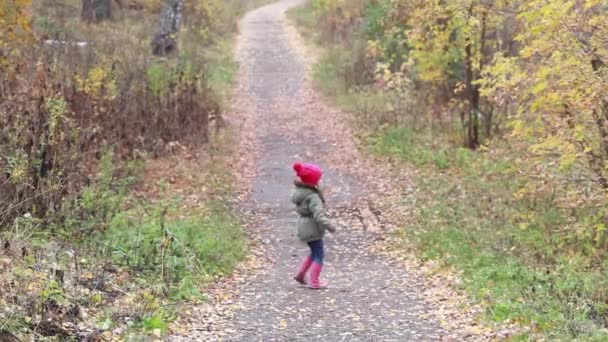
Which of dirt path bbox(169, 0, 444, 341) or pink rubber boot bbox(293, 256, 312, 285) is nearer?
dirt path bbox(169, 0, 444, 341)

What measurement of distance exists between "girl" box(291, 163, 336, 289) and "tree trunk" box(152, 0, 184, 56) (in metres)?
14.5

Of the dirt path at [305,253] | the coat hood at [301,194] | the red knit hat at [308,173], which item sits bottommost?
the dirt path at [305,253]

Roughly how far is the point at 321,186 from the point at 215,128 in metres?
4.16

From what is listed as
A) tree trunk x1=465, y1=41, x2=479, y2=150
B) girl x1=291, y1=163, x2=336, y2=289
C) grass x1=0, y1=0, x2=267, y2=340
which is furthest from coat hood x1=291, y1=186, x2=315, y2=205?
tree trunk x1=465, y1=41, x2=479, y2=150

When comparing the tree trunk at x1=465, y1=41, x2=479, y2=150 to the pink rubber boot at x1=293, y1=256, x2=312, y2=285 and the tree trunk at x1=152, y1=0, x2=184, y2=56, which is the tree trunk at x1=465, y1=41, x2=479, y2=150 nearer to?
the pink rubber boot at x1=293, y1=256, x2=312, y2=285

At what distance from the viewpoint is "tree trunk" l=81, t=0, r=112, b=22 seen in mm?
24406

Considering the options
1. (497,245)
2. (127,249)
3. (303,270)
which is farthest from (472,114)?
(127,249)

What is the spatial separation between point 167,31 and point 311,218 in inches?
597

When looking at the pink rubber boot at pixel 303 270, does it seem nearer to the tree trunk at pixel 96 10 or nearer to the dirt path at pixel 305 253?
the dirt path at pixel 305 253

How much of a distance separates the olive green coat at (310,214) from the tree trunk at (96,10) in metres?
17.4

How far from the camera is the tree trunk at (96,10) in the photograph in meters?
24.4

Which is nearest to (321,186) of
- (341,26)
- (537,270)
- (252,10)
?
(537,270)

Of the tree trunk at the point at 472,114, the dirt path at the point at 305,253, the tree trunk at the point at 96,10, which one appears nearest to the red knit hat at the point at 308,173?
the dirt path at the point at 305,253

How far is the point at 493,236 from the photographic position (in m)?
11.0
